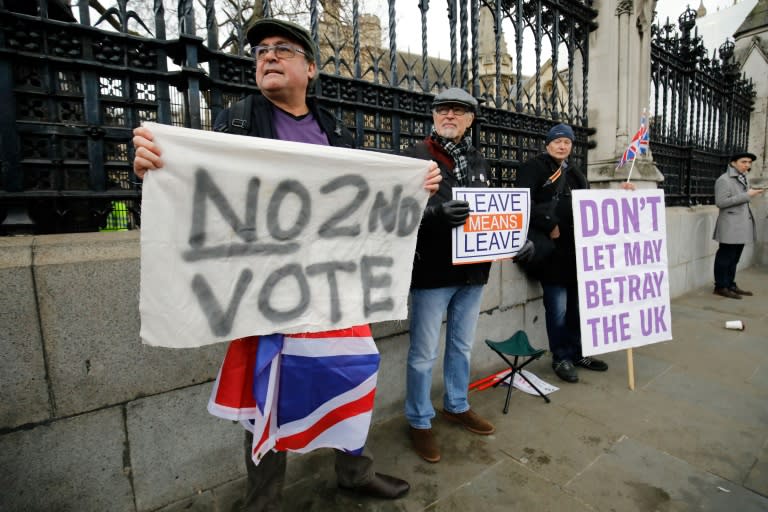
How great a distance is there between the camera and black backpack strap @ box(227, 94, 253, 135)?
1784mm

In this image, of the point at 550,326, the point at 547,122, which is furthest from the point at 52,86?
the point at 547,122

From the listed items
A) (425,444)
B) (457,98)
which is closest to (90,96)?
(457,98)

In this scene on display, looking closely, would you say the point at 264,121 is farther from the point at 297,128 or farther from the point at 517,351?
the point at 517,351

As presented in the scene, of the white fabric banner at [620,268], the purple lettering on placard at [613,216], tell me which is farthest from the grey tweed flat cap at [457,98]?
the purple lettering on placard at [613,216]

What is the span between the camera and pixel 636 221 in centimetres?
367

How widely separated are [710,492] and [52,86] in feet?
13.8

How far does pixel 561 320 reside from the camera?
393cm

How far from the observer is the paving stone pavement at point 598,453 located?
233 cm

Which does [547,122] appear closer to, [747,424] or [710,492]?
[747,424]

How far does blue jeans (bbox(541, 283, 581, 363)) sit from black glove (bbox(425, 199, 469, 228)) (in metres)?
1.86

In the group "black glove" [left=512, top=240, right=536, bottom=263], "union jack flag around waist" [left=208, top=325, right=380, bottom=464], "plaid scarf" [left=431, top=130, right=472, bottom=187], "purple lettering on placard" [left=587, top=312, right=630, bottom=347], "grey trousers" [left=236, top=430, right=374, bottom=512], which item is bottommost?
"grey trousers" [left=236, top=430, right=374, bottom=512]

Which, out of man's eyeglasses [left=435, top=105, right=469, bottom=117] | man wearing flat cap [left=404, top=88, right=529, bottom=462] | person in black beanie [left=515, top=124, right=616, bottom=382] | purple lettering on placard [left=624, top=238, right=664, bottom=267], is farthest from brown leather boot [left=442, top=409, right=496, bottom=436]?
man's eyeglasses [left=435, top=105, right=469, bottom=117]

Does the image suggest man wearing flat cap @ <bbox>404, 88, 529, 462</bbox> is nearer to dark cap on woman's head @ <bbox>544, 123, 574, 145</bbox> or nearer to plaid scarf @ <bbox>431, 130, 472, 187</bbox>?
plaid scarf @ <bbox>431, 130, 472, 187</bbox>

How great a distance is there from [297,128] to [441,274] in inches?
49.5
